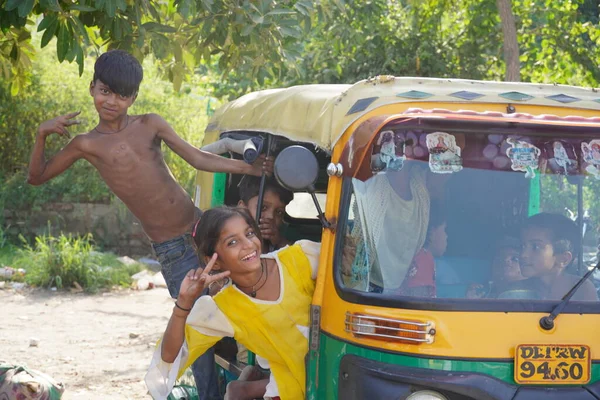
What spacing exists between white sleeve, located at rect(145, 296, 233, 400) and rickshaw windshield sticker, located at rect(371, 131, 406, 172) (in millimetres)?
855

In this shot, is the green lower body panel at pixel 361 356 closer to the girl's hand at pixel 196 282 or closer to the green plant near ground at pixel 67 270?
the girl's hand at pixel 196 282

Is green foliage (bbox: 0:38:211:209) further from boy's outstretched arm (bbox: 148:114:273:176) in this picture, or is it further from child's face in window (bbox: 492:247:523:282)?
child's face in window (bbox: 492:247:523:282)

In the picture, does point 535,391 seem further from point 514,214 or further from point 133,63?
point 133,63

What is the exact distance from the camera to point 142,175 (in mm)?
4414

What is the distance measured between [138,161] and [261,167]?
0.66 metres

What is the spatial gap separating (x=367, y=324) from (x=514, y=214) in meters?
0.72

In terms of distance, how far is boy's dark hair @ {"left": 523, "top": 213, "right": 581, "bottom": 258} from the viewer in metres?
3.52

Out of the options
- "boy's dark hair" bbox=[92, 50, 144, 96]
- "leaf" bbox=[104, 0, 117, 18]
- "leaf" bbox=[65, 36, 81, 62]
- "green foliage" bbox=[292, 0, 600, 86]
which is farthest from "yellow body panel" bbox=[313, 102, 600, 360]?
"green foliage" bbox=[292, 0, 600, 86]

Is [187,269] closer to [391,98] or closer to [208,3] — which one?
[208,3]

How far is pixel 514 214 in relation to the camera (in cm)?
346

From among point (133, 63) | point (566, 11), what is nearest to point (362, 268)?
point (133, 63)

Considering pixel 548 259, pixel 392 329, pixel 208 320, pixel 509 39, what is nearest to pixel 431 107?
pixel 548 259

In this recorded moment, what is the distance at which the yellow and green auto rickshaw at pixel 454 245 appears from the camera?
320cm

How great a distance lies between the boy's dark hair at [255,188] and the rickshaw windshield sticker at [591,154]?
1.72 metres
